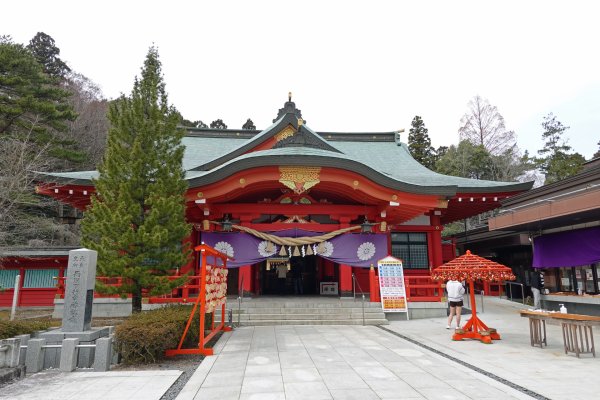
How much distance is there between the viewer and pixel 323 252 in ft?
41.5

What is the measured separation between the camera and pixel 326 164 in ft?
38.6

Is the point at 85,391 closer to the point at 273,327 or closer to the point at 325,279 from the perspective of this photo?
the point at 273,327

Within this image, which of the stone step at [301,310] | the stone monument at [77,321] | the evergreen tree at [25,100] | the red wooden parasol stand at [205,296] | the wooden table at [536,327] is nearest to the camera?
the stone monument at [77,321]

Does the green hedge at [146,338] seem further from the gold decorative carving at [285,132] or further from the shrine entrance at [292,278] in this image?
the gold decorative carving at [285,132]

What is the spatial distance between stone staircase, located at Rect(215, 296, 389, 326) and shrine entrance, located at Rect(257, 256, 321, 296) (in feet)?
14.2

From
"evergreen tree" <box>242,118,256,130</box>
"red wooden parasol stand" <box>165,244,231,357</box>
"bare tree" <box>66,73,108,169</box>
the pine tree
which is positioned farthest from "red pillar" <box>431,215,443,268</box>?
"evergreen tree" <box>242,118,256,130</box>

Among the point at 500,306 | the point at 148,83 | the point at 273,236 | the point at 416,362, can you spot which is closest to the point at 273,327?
the point at 273,236

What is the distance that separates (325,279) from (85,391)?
11767 mm

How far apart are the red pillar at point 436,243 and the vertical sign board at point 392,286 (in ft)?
13.3

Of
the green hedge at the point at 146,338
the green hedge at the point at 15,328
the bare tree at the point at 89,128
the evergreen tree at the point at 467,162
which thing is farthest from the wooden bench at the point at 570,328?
the bare tree at the point at 89,128

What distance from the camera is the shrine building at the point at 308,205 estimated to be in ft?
39.0

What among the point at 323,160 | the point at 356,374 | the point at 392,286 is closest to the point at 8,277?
the point at 323,160

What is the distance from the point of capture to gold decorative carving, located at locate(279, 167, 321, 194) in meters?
11.9

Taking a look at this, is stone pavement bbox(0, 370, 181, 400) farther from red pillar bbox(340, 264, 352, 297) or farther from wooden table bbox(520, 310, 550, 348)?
red pillar bbox(340, 264, 352, 297)
